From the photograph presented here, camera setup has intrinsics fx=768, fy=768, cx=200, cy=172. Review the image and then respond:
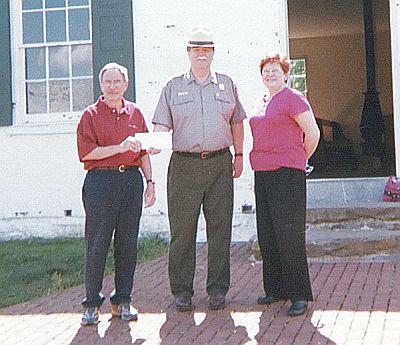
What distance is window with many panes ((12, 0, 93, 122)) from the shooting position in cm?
934

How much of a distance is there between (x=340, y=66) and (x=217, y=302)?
13.7 m

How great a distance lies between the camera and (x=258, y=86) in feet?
28.7

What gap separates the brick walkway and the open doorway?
8989 mm

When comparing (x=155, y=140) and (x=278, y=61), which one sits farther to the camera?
(x=278, y=61)

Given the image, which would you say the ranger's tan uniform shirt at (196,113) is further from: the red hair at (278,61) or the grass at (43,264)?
the grass at (43,264)

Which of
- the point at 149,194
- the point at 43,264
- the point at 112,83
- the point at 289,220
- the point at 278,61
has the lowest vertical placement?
the point at 43,264

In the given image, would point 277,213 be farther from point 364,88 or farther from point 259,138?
point 364,88

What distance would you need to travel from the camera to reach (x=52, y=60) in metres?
9.44

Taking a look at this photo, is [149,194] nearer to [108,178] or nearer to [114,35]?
[108,178]

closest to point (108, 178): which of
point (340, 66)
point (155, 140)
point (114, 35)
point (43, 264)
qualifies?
point (155, 140)

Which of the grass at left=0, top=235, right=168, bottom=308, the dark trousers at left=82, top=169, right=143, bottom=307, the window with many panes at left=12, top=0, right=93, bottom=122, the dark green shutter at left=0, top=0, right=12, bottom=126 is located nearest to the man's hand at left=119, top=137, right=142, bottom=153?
the dark trousers at left=82, top=169, right=143, bottom=307

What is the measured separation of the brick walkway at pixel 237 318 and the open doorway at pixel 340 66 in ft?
29.5

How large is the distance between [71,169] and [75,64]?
1.31m

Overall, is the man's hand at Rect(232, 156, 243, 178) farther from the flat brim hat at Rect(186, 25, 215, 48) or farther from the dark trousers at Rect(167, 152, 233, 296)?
the flat brim hat at Rect(186, 25, 215, 48)
